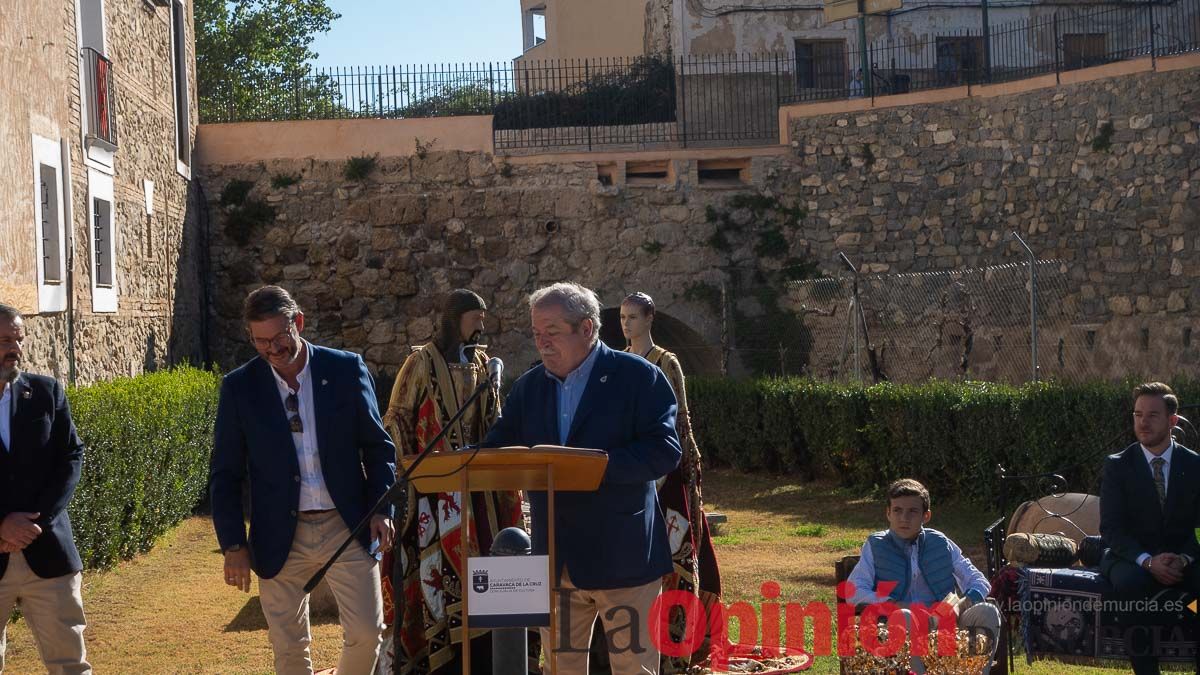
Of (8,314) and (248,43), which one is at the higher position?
(248,43)

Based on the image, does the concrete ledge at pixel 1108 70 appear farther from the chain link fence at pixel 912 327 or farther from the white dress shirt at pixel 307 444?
the white dress shirt at pixel 307 444

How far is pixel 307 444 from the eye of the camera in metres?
5.18

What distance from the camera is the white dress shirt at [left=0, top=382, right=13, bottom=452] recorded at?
543 centimetres

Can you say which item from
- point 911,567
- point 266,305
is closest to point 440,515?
point 266,305

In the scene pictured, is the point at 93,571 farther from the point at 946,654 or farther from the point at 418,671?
Result: the point at 946,654

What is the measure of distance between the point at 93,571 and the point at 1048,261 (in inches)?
436

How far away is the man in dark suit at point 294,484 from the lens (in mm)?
5059

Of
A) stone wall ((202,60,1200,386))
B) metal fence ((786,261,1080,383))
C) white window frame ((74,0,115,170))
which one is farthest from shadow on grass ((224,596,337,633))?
stone wall ((202,60,1200,386))

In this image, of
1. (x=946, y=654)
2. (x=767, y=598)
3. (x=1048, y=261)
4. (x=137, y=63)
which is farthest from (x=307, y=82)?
(x=946, y=654)

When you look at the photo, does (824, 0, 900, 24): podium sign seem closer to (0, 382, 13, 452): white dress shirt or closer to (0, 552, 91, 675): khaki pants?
(0, 382, 13, 452): white dress shirt

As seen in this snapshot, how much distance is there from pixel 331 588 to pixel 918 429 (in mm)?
8968

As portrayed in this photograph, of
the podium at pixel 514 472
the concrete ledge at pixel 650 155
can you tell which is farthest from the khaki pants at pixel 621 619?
the concrete ledge at pixel 650 155

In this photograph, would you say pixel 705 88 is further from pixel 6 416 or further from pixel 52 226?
pixel 6 416

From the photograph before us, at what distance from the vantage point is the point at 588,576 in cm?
461
